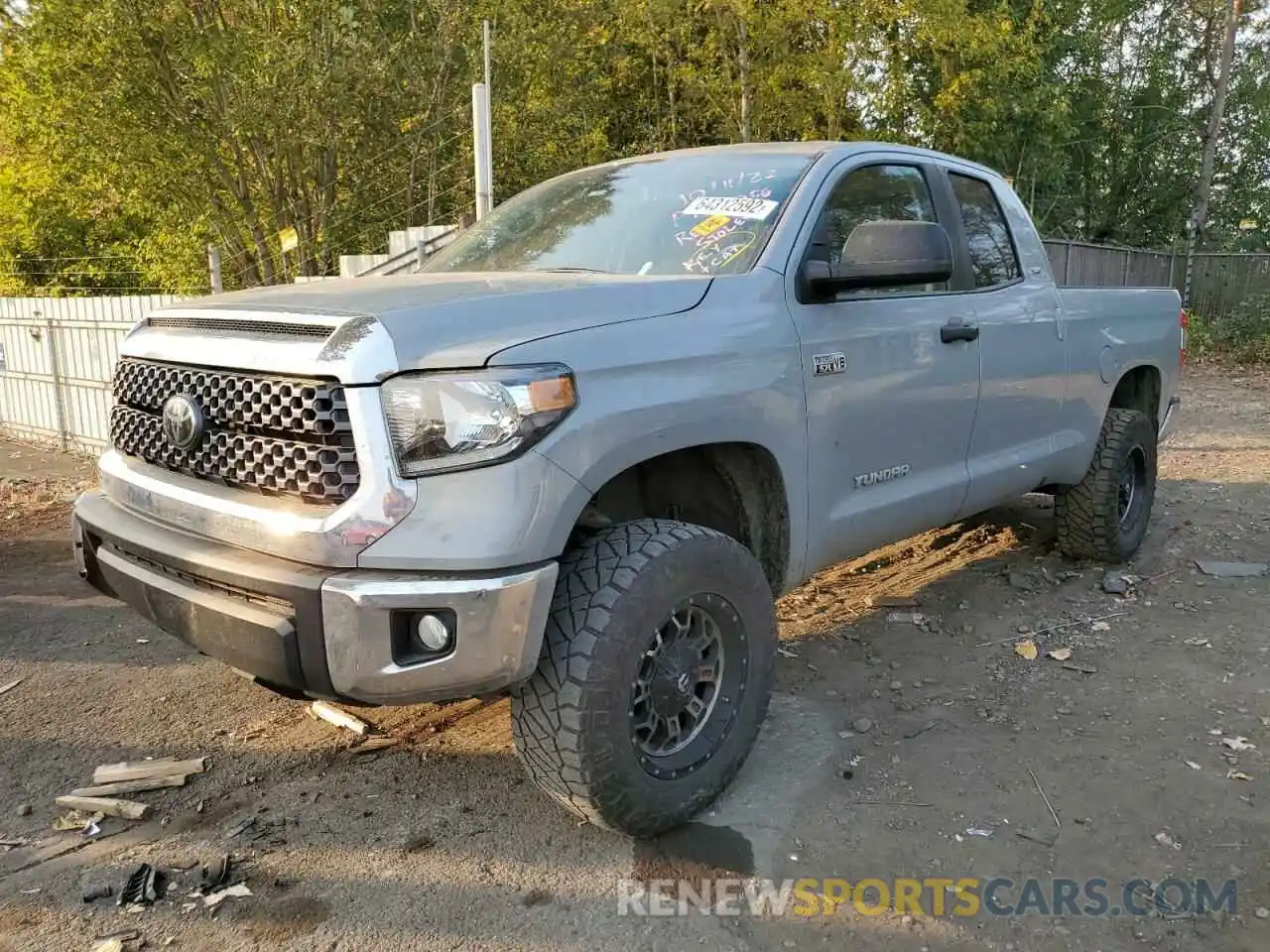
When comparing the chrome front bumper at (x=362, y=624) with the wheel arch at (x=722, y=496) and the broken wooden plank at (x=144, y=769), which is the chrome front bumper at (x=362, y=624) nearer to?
the wheel arch at (x=722, y=496)

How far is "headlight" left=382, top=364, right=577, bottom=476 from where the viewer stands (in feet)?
7.36

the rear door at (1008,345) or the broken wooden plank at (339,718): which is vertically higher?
the rear door at (1008,345)

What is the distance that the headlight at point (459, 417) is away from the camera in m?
2.24

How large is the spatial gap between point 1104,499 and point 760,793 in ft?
9.64

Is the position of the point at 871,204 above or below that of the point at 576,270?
above

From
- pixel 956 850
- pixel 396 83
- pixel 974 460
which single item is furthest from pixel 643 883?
pixel 396 83

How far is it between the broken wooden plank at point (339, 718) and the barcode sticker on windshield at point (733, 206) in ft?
6.90

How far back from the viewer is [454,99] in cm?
1248

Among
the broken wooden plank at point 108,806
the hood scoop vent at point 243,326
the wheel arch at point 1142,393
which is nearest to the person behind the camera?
the hood scoop vent at point 243,326

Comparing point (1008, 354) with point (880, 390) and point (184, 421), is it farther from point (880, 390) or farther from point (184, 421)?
point (184, 421)

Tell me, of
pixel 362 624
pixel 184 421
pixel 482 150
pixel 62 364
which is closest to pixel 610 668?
pixel 362 624

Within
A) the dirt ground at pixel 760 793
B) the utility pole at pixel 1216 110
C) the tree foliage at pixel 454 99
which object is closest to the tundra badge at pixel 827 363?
the dirt ground at pixel 760 793

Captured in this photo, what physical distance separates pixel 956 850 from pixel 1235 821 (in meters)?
0.86

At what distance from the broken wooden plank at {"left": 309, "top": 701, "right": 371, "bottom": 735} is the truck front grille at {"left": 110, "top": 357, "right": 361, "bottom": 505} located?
1176mm
